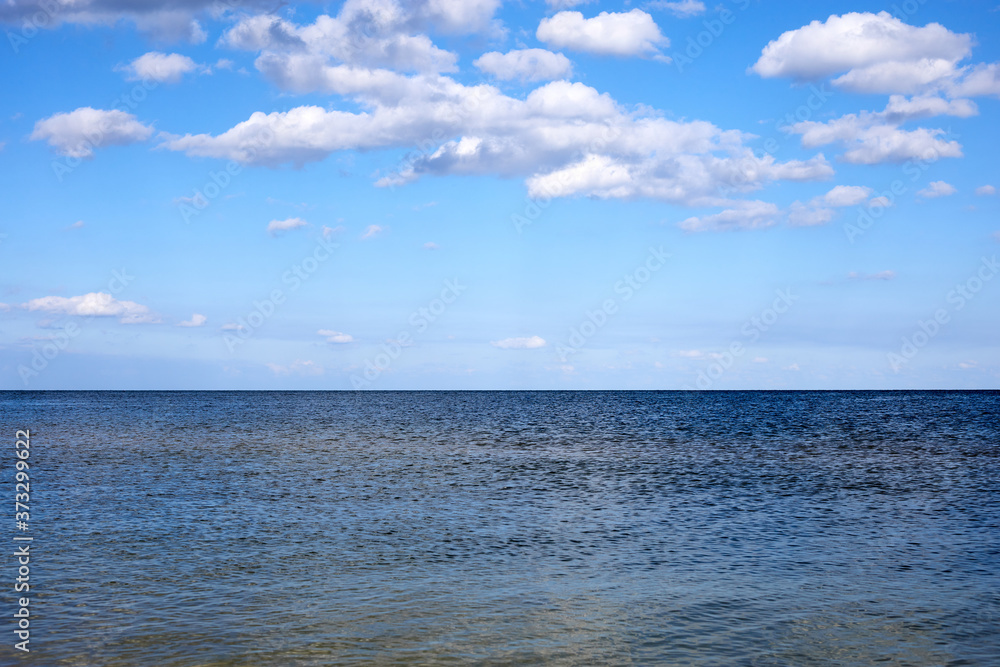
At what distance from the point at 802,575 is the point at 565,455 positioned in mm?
33722

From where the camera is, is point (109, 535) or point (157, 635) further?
point (109, 535)

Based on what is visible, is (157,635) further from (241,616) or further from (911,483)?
(911,483)

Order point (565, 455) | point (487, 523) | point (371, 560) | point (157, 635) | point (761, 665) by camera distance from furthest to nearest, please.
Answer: point (565, 455) < point (487, 523) < point (371, 560) < point (157, 635) < point (761, 665)

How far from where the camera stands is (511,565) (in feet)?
65.0

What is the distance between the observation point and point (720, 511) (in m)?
28.2

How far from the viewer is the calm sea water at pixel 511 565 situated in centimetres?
1391

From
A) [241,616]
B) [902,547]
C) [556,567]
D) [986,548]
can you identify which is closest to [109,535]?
[241,616]

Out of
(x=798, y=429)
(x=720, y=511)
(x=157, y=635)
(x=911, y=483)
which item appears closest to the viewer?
(x=157, y=635)

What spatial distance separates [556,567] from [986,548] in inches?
483

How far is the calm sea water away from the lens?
45.6 ft

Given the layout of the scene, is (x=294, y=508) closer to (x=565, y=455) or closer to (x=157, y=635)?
(x=157, y=635)

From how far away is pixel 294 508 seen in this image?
28844 millimetres

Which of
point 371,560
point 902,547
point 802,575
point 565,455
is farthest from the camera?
point 565,455

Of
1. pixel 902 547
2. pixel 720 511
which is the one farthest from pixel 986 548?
pixel 720 511
